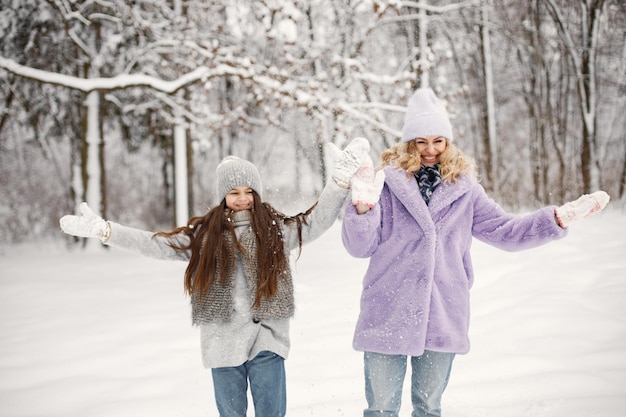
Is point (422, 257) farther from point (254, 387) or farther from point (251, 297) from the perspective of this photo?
point (254, 387)

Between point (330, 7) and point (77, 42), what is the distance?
625 centimetres

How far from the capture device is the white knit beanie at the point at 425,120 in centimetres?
253

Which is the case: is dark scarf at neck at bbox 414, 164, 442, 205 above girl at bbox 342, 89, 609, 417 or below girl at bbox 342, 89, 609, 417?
above

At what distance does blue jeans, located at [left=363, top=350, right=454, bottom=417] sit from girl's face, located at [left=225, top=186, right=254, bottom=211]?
939 mm

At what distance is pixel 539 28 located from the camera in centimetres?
1523

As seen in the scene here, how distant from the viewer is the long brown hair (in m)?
2.53

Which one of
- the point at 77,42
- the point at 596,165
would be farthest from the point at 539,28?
the point at 77,42

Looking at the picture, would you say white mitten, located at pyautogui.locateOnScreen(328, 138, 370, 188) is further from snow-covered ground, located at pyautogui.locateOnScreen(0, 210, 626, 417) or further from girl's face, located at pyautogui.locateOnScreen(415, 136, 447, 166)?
snow-covered ground, located at pyautogui.locateOnScreen(0, 210, 626, 417)

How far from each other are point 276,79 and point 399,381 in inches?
274

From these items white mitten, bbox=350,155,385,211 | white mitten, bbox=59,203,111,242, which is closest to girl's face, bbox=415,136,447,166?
white mitten, bbox=350,155,385,211

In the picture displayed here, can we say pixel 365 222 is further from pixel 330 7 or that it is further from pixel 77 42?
pixel 330 7

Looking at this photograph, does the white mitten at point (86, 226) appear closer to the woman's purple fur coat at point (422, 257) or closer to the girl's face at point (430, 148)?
the woman's purple fur coat at point (422, 257)

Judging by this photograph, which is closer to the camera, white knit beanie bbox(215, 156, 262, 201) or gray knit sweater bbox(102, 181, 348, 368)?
gray knit sweater bbox(102, 181, 348, 368)

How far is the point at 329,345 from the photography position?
4.53m
